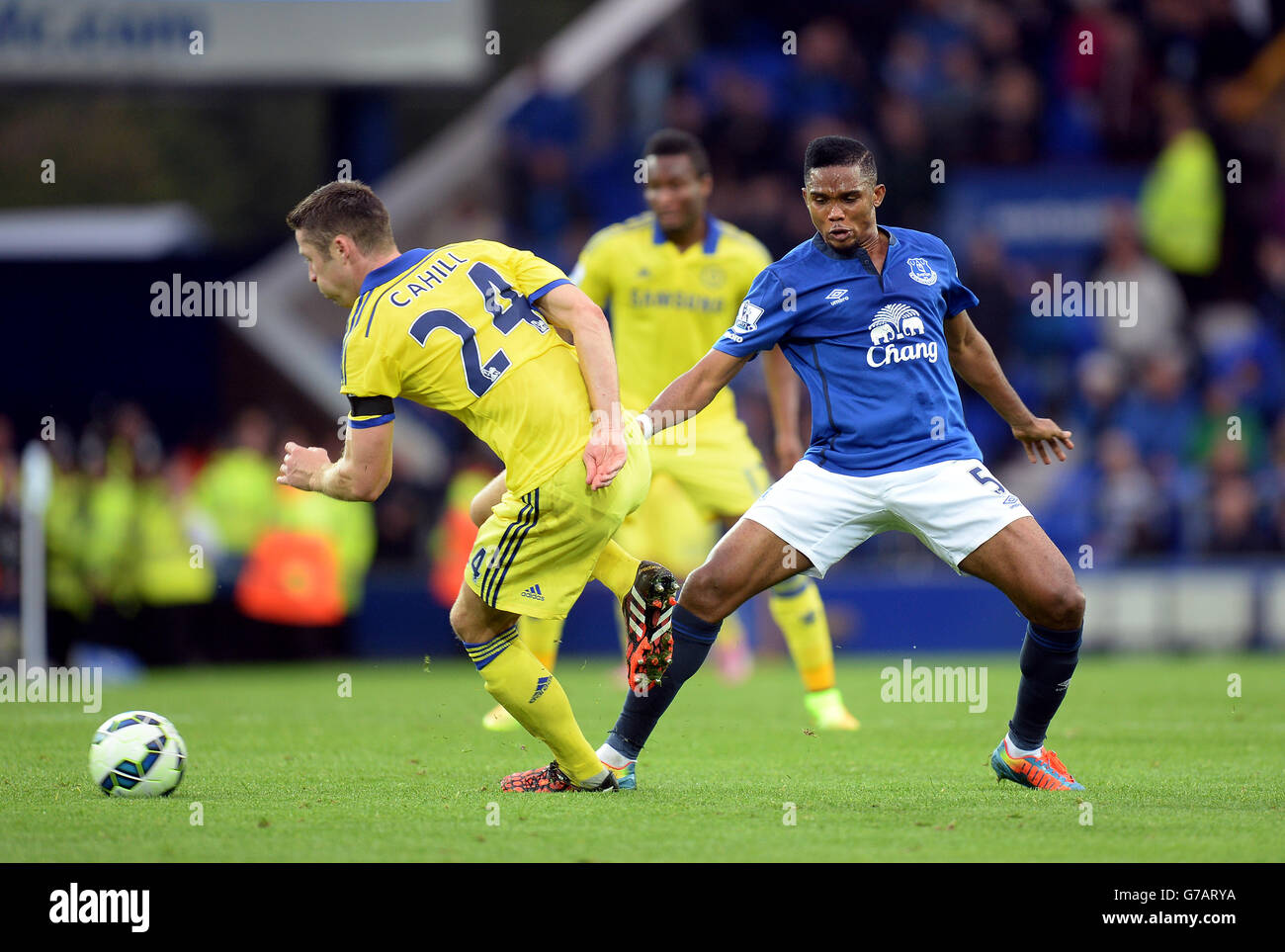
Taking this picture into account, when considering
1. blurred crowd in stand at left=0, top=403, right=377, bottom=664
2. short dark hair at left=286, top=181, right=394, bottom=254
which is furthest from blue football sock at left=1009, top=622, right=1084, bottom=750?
blurred crowd in stand at left=0, top=403, right=377, bottom=664

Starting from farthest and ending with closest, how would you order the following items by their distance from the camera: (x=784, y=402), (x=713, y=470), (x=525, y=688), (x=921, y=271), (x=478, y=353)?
1. (x=713, y=470)
2. (x=784, y=402)
3. (x=921, y=271)
4. (x=525, y=688)
5. (x=478, y=353)

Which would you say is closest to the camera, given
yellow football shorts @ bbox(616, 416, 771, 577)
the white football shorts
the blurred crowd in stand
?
the white football shorts

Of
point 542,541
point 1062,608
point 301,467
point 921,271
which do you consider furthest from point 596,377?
point 1062,608

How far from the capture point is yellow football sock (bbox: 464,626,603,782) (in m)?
6.14

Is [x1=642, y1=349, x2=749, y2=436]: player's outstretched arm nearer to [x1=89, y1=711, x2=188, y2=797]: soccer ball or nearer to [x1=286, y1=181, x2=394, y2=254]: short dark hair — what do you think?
[x1=286, y1=181, x2=394, y2=254]: short dark hair

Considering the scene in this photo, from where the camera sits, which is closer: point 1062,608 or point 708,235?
point 1062,608

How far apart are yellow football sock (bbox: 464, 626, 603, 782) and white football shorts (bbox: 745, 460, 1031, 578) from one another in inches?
38.2

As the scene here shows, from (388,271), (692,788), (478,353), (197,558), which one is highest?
(388,271)

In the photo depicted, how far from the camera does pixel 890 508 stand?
6395mm

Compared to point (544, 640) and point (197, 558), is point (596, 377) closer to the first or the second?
point (544, 640)

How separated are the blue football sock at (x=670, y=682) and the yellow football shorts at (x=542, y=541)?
0.52 m

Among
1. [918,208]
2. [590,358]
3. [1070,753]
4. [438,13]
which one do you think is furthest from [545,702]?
[438,13]

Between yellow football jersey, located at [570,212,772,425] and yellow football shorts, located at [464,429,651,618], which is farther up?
yellow football jersey, located at [570,212,772,425]

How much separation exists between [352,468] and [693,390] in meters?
1.26
